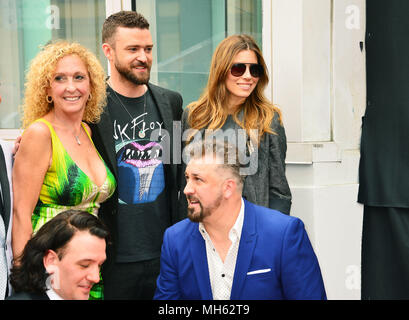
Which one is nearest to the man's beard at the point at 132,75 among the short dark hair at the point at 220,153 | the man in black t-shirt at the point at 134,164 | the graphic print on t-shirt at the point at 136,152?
the man in black t-shirt at the point at 134,164

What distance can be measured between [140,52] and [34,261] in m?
1.65

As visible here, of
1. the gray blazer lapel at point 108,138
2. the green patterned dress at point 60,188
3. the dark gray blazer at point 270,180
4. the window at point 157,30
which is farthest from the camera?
the window at point 157,30

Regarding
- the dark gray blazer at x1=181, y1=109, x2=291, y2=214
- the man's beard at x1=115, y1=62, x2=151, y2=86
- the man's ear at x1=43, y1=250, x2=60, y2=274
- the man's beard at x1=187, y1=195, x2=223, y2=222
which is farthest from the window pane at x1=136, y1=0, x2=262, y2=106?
the man's ear at x1=43, y1=250, x2=60, y2=274

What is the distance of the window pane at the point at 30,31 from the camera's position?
5.32 m

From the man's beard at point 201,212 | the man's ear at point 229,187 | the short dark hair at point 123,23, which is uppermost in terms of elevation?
the short dark hair at point 123,23

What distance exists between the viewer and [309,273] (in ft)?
9.33

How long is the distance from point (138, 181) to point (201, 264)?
85 centimetres

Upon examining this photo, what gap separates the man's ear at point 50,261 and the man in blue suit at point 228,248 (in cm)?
68

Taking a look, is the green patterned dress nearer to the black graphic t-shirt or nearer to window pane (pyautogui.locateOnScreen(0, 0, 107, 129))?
the black graphic t-shirt

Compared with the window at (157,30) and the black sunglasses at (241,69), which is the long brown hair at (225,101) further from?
the window at (157,30)

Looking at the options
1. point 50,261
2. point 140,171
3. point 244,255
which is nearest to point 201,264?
point 244,255

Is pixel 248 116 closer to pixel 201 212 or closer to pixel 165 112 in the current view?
pixel 165 112

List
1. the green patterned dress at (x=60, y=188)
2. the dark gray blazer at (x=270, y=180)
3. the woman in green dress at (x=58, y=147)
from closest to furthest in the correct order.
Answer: the woman in green dress at (x=58, y=147) → the green patterned dress at (x=60, y=188) → the dark gray blazer at (x=270, y=180)

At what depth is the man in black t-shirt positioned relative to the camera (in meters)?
3.50
